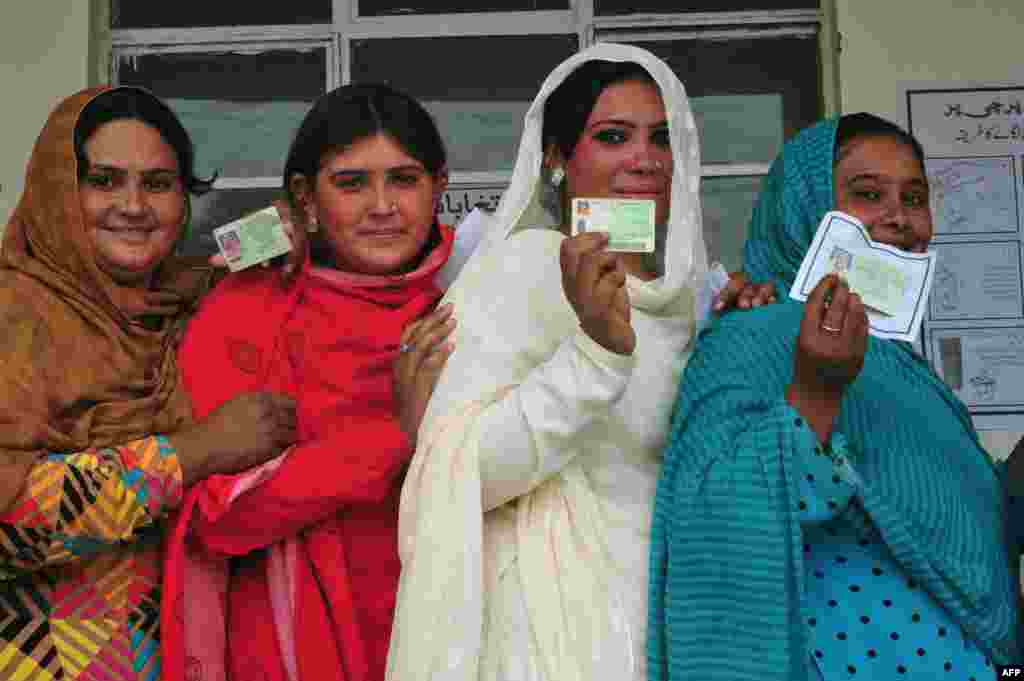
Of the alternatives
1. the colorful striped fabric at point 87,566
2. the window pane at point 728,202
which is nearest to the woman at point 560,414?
the colorful striped fabric at point 87,566

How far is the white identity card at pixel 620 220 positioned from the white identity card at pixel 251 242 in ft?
2.31

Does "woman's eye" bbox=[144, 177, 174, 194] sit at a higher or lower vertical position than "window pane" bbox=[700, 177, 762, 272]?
lower

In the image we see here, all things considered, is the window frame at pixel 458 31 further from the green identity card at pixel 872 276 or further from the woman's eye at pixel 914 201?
the green identity card at pixel 872 276

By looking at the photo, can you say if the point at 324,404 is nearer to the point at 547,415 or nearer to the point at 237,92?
the point at 547,415

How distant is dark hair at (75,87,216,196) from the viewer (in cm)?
304

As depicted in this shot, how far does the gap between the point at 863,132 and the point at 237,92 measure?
7.53 ft

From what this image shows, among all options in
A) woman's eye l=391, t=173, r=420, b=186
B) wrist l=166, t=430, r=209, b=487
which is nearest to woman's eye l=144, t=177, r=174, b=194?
woman's eye l=391, t=173, r=420, b=186

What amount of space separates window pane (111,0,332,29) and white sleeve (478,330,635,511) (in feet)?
7.75

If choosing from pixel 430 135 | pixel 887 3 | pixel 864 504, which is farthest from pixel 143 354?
pixel 887 3

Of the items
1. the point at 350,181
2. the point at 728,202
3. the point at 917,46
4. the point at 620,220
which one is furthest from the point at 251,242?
the point at 917,46

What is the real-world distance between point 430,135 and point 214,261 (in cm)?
54

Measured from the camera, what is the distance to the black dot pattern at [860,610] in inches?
96.0

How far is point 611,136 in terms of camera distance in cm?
291

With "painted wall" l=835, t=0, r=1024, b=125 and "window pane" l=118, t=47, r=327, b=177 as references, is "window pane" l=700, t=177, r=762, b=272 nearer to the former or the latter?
"painted wall" l=835, t=0, r=1024, b=125
